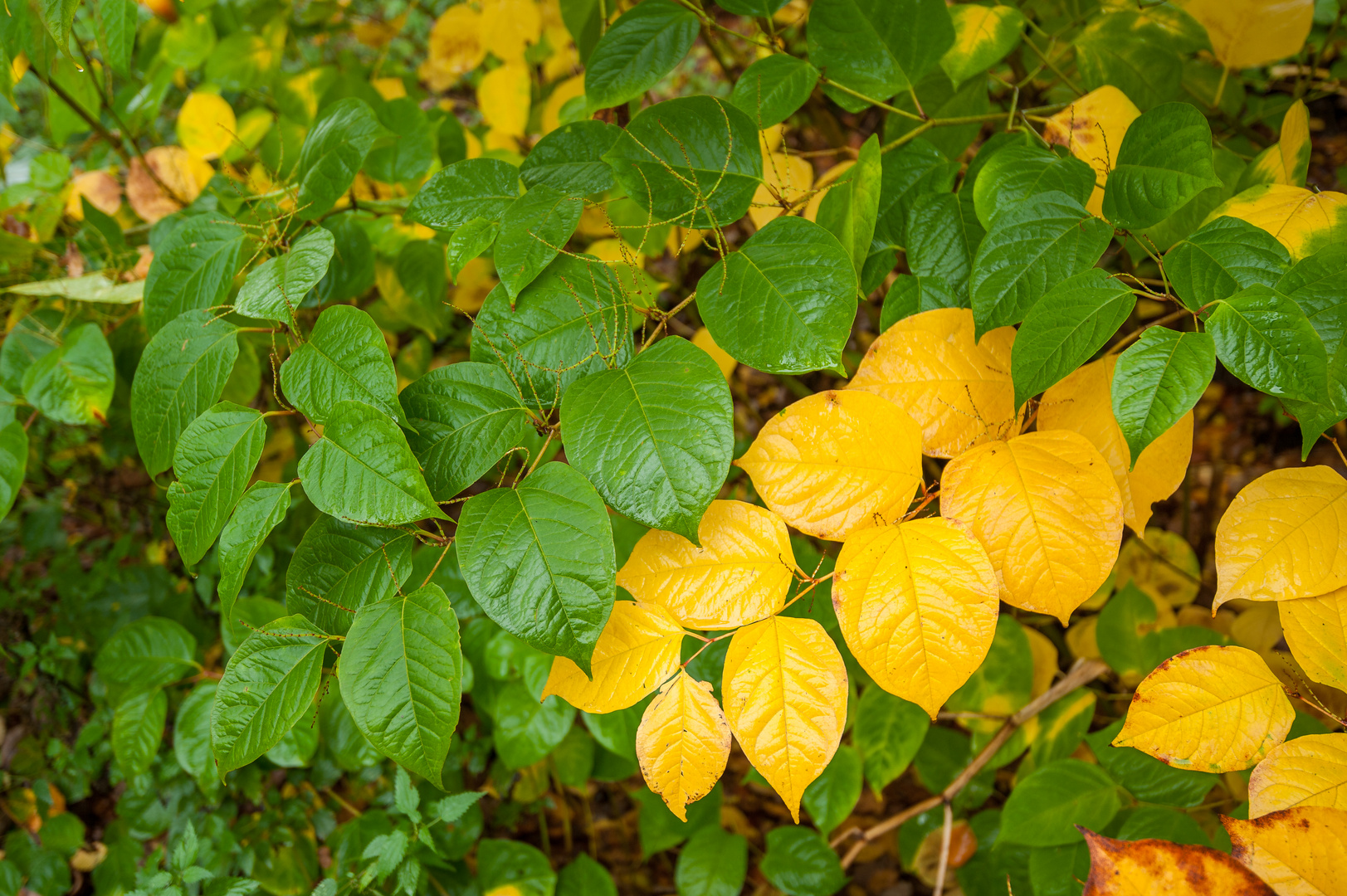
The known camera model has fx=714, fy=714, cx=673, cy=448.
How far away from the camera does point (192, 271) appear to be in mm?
831

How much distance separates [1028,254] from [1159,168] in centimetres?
14

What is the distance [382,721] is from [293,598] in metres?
0.17

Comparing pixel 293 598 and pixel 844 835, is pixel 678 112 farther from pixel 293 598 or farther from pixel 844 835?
pixel 844 835

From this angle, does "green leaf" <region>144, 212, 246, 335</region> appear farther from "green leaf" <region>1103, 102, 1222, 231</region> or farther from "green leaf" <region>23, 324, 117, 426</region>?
"green leaf" <region>1103, 102, 1222, 231</region>

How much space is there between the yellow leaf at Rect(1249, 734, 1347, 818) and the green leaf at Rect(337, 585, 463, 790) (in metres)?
0.64

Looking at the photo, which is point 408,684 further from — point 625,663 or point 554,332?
point 554,332

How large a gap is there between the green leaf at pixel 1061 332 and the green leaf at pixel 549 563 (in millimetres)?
364

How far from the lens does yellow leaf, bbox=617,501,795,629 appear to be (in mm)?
643

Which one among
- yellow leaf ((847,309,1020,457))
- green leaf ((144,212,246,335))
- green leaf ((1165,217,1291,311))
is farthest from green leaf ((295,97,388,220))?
green leaf ((1165,217,1291,311))

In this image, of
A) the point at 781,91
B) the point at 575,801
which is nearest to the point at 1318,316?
the point at 781,91

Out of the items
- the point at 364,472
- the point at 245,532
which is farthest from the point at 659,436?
the point at 245,532

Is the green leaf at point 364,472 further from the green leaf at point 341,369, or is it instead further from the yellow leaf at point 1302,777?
the yellow leaf at point 1302,777

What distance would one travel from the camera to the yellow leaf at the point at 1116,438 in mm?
640

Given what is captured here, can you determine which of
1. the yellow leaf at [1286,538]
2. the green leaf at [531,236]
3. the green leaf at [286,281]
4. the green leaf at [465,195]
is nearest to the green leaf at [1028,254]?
the yellow leaf at [1286,538]
